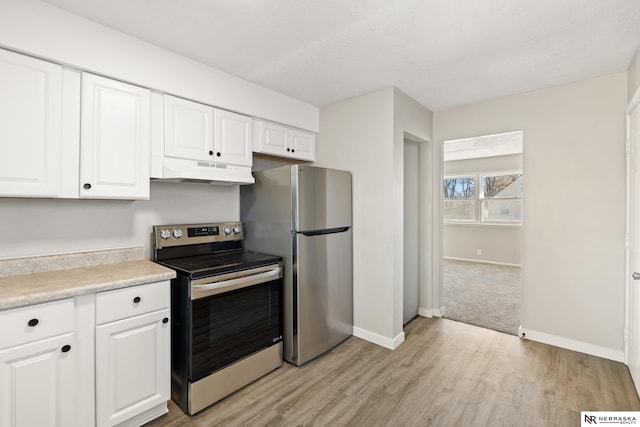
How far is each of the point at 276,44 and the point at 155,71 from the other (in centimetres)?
87

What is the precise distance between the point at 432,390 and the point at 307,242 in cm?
143

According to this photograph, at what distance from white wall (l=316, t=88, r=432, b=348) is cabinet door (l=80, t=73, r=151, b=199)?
1805 mm

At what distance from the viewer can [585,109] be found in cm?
268

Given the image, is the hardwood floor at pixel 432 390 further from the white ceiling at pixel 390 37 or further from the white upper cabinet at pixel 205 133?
the white ceiling at pixel 390 37

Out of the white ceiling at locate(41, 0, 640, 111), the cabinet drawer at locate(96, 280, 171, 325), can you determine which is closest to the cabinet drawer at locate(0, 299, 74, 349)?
the cabinet drawer at locate(96, 280, 171, 325)

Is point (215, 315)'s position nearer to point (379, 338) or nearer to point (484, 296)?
point (379, 338)

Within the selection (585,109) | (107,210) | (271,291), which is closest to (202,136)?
(107,210)

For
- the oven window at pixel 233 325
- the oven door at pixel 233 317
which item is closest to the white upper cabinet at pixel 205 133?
the oven door at pixel 233 317

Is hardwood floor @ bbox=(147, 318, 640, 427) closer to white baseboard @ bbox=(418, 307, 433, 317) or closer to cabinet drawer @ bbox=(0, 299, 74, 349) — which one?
white baseboard @ bbox=(418, 307, 433, 317)

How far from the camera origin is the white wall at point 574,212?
8.39ft

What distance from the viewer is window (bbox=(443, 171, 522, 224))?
6.40 metres

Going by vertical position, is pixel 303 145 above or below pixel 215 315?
above

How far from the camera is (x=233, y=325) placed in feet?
7.07

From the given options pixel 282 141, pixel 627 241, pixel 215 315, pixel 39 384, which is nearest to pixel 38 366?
pixel 39 384
